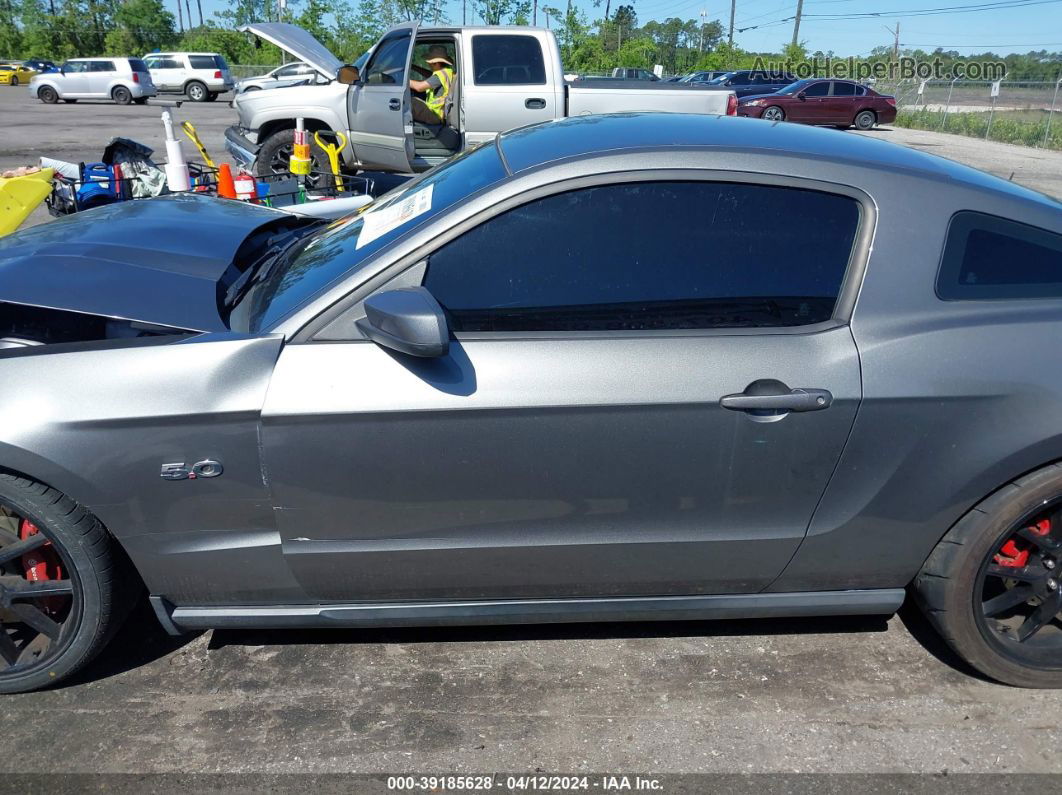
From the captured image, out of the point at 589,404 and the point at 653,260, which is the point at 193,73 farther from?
the point at 589,404

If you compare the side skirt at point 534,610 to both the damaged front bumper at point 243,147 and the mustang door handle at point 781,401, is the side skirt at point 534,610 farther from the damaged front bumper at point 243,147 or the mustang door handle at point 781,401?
the damaged front bumper at point 243,147

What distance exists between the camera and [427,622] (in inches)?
99.0

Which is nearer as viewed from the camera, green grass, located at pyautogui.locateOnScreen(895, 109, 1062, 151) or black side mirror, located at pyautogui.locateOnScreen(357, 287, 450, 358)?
black side mirror, located at pyautogui.locateOnScreen(357, 287, 450, 358)

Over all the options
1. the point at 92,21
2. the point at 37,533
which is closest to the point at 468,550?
the point at 37,533

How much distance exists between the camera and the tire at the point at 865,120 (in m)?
27.6

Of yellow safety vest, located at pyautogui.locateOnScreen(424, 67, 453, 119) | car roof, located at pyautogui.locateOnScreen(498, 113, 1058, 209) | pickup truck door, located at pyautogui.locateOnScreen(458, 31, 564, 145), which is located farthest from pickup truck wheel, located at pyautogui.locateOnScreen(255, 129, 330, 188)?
car roof, located at pyautogui.locateOnScreen(498, 113, 1058, 209)

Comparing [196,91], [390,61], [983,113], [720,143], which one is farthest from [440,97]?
[196,91]

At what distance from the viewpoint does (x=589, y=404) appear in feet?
7.37

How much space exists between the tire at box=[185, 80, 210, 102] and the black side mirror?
124 ft

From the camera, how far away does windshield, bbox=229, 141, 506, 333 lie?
2443 mm

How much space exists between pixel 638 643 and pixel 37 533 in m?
1.92

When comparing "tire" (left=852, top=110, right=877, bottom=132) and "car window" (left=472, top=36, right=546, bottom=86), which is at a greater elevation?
"car window" (left=472, top=36, right=546, bottom=86)

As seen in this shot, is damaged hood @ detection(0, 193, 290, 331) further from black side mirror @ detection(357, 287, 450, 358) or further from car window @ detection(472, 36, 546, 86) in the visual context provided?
car window @ detection(472, 36, 546, 86)

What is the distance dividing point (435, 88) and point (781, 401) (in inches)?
330
